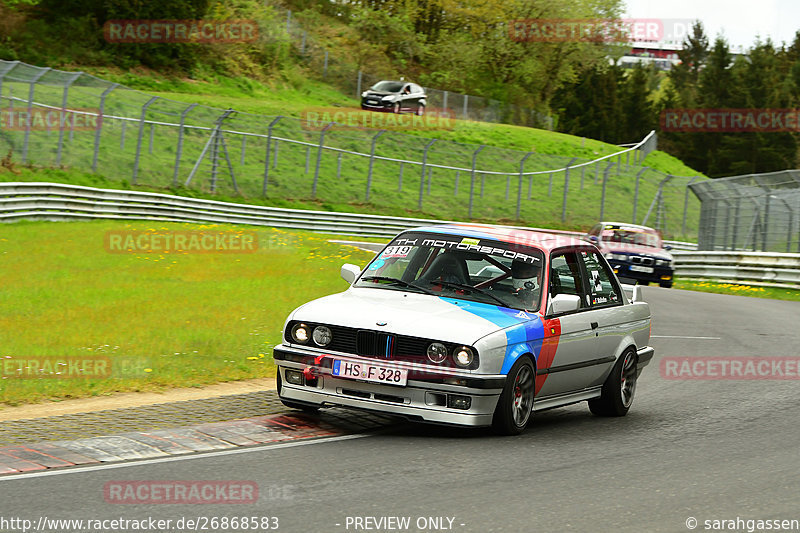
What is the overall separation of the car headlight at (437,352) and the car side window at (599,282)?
7.07 ft

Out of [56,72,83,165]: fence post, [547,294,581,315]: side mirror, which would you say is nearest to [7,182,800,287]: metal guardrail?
[56,72,83,165]: fence post

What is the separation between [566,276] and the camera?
9031mm

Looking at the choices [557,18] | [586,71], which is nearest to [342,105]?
[557,18]

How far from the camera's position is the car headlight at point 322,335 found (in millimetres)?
7840

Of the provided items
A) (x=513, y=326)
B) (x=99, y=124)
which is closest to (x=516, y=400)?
(x=513, y=326)

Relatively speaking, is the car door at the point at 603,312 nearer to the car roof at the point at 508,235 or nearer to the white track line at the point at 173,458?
the car roof at the point at 508,235

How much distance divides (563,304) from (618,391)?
4.97ft

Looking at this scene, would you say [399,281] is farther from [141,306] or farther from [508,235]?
[141,306]

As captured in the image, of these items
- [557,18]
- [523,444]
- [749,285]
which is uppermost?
[557,18]

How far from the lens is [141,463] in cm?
671

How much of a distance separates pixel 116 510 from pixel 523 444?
327cm

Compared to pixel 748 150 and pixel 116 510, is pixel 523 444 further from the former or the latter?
pixel 748 150

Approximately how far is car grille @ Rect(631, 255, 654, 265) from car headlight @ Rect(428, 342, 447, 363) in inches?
751

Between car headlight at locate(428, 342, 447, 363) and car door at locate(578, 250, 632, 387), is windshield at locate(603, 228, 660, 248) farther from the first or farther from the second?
car headlight at locate(428, 342, 447, 363)
